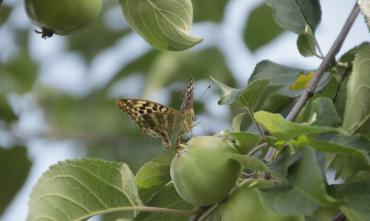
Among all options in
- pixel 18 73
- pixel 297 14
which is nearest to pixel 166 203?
pixel 297 14

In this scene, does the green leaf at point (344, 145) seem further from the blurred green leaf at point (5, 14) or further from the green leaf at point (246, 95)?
the blurred green leaf at point (5, 14)

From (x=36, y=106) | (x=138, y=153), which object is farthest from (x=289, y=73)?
(x=36, y=106)

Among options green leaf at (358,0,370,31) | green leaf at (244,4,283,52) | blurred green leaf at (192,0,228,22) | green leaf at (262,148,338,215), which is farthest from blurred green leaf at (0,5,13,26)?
green leaf at (262,148,338,215)

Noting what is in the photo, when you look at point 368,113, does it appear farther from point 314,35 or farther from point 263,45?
point 263,45

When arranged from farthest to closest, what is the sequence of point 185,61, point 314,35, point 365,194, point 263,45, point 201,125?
point 185,61, point 263,45, point 314,35, point 201,125, point 365,194

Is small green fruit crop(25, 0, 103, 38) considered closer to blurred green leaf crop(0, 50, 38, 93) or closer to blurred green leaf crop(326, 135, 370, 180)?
blurred green leaf crop(326, 135, 370, 180)

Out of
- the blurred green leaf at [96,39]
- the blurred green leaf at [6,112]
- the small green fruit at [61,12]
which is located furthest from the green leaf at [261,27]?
the small green fruit at [61,12]
